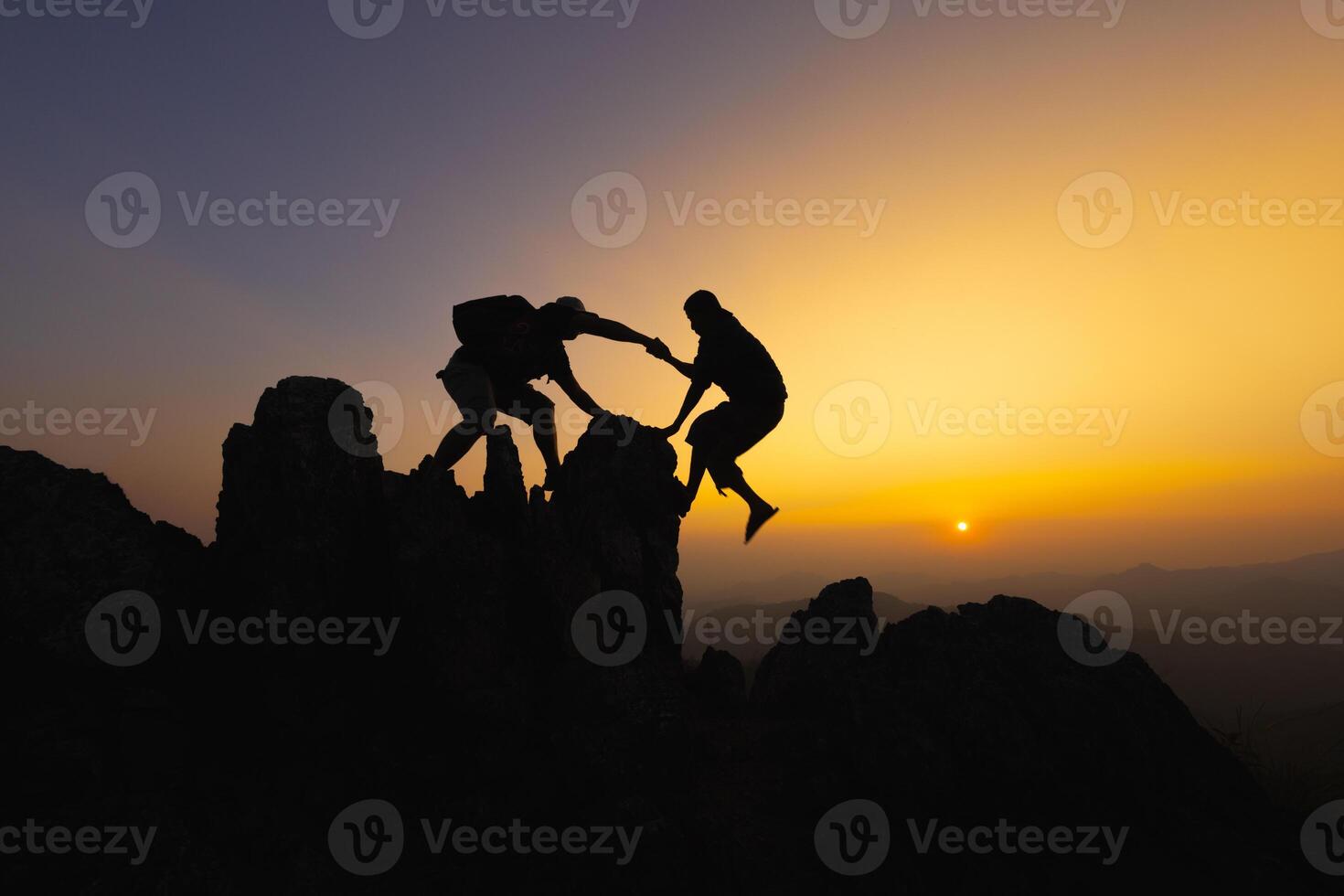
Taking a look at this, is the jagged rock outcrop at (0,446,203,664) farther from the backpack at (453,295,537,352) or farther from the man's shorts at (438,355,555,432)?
the backpack at (453,295,537,352)

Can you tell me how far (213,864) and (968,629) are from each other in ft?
37.6

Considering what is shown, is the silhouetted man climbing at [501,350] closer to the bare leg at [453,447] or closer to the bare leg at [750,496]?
the bare leg at [453,447]

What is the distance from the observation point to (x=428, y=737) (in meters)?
8.41

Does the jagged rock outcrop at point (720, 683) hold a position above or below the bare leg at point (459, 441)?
below

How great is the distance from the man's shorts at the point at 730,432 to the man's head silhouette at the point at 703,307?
159 centimetres

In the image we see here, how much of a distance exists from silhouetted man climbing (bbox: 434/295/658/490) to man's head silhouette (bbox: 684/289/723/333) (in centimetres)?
111

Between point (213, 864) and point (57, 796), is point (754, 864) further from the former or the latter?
point (57, 796)

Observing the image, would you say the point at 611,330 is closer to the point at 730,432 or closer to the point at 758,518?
the point at 730,432

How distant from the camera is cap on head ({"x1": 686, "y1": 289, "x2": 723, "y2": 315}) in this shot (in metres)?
11.0

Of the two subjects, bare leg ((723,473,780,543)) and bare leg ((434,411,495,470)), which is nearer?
bare leg ((434,411,495,470))

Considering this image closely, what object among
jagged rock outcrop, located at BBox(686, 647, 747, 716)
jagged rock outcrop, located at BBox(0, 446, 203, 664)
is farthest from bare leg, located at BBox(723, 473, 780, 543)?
jagged rock outcrop, located at BBox(0, 446, 203, 664)

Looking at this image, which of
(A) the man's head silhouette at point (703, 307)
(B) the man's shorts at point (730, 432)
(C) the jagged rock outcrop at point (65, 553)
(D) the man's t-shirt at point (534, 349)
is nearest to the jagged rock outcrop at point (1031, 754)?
(B) the man's shorts at point (730, 432)

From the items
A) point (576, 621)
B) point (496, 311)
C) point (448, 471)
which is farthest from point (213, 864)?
point (496, 311)

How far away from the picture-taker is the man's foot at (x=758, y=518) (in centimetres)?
1132
